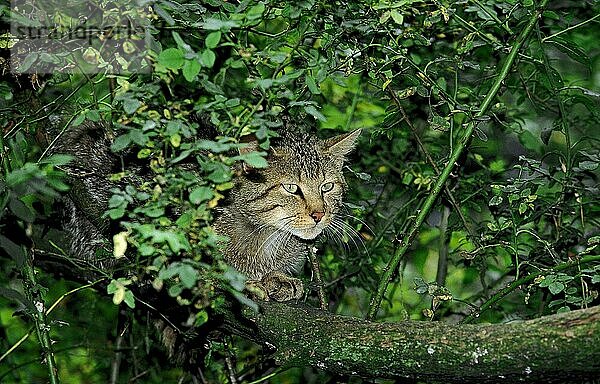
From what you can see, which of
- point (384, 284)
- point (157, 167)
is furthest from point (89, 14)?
point (384, 284)

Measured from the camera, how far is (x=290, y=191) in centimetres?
245

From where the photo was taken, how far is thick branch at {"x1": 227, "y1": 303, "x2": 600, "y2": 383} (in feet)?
4.51

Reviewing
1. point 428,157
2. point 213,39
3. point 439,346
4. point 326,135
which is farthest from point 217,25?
point 326,135

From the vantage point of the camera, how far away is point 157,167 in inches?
61.6

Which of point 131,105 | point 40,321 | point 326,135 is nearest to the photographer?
point 131,105

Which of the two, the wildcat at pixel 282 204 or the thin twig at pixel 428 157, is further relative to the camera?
the wildcat at pixel 282 204

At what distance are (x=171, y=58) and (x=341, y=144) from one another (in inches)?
45.4

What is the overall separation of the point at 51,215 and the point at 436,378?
4.66ft

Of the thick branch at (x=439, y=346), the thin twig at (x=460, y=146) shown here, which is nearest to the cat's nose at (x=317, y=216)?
the thin twig at (x=460, y=146)

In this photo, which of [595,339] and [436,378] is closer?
[595,339]

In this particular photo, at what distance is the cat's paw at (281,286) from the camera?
239cm

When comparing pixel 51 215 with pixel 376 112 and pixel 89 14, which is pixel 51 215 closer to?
pixel 89 14

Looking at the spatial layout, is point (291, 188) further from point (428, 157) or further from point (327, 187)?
point (428, 157)

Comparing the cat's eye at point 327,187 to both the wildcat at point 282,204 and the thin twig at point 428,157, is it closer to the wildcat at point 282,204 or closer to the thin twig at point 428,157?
the wildcat at point 282,204
